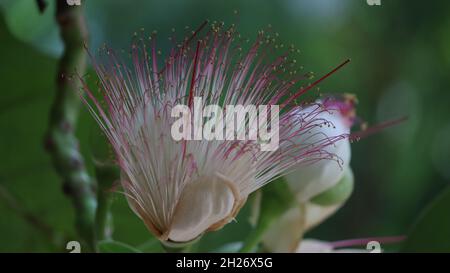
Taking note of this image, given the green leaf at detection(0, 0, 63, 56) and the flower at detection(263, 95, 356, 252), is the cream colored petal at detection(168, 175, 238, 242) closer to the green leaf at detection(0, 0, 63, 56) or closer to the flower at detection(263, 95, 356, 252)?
the flower at detection(263, 95, 356, 252)

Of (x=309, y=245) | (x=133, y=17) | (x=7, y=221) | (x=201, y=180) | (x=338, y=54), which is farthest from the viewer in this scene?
(x=338, y=54)

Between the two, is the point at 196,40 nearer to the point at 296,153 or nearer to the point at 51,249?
the point at 296,153

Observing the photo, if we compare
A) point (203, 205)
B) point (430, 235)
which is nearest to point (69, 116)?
point (203, 205)

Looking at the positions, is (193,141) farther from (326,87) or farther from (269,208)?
(326,87)

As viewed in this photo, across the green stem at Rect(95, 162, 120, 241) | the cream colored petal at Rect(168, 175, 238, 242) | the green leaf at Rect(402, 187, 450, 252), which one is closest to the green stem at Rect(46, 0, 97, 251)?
the green stem at Rect(95, 162, 120, 241)
